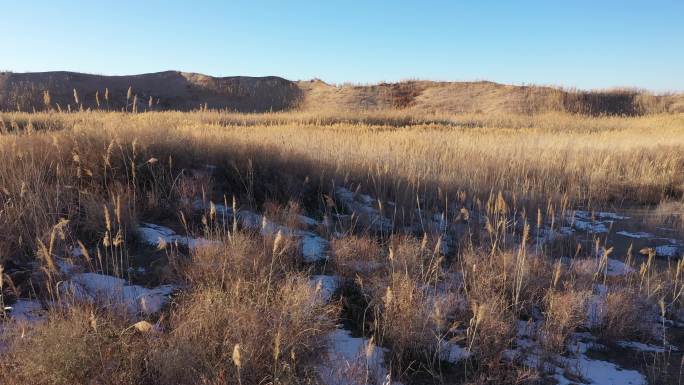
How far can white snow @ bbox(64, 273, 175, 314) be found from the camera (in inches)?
116

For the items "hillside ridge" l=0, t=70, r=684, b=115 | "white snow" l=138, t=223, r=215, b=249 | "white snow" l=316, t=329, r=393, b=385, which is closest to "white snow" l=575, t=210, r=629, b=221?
"white snow" l=316, t=329, r=393, b=385

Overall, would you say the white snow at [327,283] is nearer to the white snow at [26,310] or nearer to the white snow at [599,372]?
the white snow at [599,372]

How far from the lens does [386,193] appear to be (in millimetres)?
6332

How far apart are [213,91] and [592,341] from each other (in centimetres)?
2876

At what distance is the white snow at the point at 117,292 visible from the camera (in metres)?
2.94

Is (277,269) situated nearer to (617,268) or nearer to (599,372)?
(599,372)

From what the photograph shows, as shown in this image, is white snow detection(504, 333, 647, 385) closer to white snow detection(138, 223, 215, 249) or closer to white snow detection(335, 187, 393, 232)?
white snow detection(335, 187, 393, 232)

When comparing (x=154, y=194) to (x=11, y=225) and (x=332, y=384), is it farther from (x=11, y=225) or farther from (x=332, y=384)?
(x=332, y=384)

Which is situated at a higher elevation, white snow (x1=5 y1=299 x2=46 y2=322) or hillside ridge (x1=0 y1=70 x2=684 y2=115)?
hillside ridge (x1=0 y1=70 x2=684 y2=115)

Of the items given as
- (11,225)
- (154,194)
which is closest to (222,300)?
(11,225)

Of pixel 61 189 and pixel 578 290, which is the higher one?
pixel 61 189

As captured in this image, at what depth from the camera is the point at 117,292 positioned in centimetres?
302

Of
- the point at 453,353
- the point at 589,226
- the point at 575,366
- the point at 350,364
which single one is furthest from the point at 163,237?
the point at 589,226

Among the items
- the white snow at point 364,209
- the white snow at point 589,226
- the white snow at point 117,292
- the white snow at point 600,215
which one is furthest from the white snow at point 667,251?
the white snow at point 117,292
